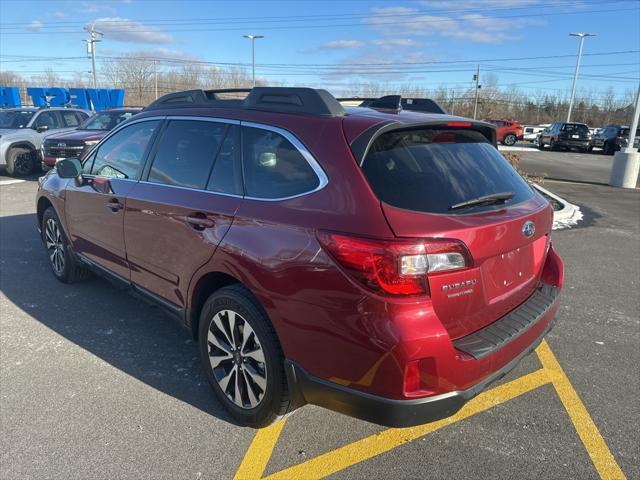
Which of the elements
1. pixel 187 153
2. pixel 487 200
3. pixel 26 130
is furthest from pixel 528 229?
pixel 26 130

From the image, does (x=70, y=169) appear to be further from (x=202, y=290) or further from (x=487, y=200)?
(x=487, y=200)

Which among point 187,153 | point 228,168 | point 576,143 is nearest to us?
point 228,168

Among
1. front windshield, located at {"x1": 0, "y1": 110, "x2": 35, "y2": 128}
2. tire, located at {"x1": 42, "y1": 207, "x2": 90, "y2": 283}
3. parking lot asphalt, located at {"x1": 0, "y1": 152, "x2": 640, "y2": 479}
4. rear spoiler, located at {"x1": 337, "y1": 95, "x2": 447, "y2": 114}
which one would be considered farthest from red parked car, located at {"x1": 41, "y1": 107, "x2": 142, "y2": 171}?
rear spoiler, located at {"x1": 337, "y1": 95, "x2": 447, "y2": 114}

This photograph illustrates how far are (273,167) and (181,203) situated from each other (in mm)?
774

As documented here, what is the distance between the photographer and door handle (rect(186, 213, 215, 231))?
9.34ft

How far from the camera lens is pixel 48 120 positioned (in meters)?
13.6

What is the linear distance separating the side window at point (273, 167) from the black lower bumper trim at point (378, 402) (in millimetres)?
898

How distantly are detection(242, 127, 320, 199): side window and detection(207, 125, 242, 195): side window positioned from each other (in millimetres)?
58

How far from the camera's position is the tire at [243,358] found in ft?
8.40

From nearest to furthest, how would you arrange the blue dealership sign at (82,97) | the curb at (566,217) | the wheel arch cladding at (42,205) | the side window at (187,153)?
1. the side window at (187,153)
2. the wheel arch cladding at (42,205)
3. the curb at (566,217)
4. the blue dealership sign at (82,97)

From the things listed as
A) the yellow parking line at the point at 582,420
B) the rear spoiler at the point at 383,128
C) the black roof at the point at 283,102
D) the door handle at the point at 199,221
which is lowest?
the yellow parking line at the point at 582,420

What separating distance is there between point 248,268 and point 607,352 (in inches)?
120

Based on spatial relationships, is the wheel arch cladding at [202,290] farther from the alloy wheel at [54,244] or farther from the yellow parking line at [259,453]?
the alloy wheel at [54,244]

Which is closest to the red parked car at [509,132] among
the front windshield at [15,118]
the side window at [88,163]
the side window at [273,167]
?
the front windshield at [15,118]
